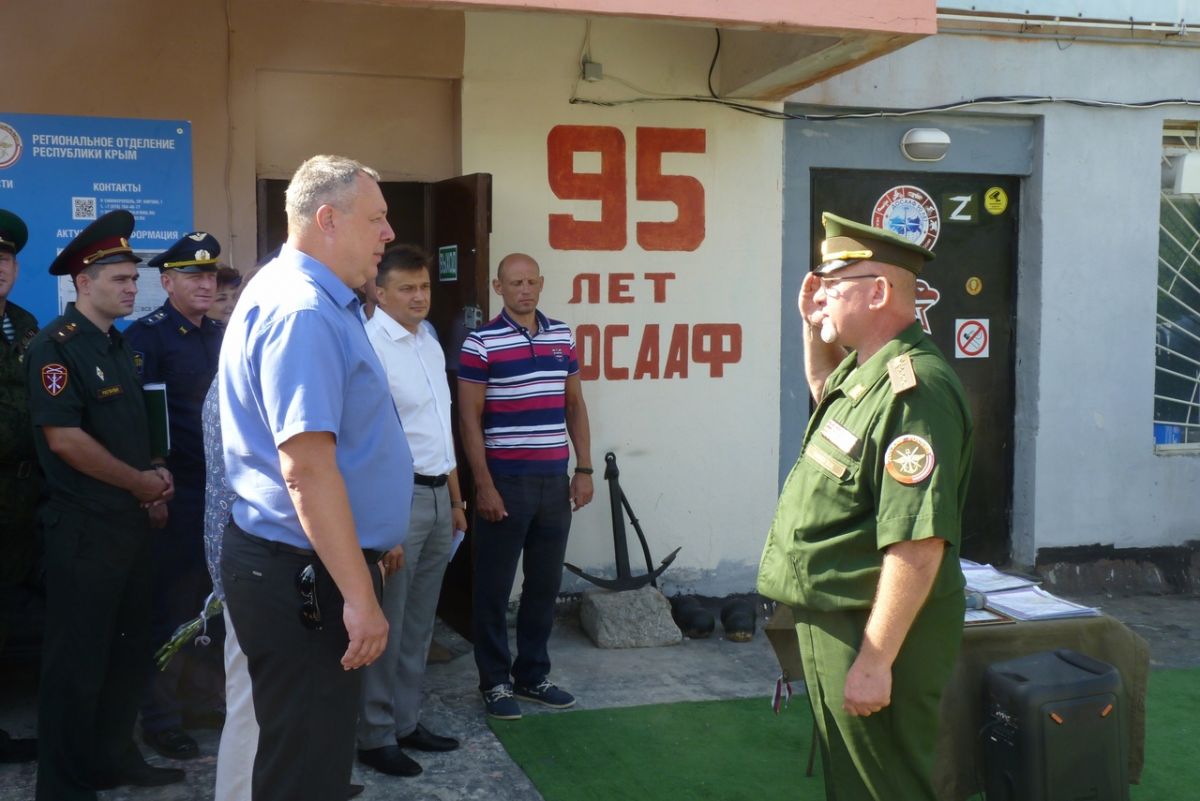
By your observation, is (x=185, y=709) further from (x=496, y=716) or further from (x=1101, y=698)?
(x=1101, y=698)

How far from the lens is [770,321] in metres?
6.50

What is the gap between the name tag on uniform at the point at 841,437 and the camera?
9.22ft

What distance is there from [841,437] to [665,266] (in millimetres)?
3536

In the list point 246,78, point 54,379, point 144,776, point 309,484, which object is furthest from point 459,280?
point 309,484

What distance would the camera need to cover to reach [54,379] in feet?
12.4

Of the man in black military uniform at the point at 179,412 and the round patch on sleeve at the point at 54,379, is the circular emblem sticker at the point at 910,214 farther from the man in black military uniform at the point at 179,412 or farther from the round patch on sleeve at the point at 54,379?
the round patch on sleeve at the point at 54,379

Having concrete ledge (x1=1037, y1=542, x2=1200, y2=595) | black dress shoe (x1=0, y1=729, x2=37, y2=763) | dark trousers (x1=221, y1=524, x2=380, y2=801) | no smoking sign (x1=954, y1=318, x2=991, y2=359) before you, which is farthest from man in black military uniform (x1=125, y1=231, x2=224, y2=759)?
concrete ledge (x1=1037, y1=542, x2=1200, y2=595)

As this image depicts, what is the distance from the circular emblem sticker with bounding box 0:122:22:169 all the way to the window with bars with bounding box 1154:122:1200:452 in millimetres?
6259

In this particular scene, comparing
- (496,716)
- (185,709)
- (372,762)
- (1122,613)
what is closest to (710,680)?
(496,716)

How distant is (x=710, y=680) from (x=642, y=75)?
309 cm

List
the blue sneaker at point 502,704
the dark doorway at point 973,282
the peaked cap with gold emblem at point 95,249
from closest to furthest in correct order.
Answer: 1. the peaked cap with gold emblem at point 95,249
2. the blue sneaker at point 502,704
3. the dark doorway at point 973,282

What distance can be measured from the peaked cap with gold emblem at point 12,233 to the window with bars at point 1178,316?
20.3 ft

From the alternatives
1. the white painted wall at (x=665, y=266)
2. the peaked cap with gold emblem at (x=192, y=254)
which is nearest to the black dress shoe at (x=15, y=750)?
the peaked cap with gold emblem at (x=192, y=254)

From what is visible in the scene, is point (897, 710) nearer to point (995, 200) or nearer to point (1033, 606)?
point (1033, 606)
